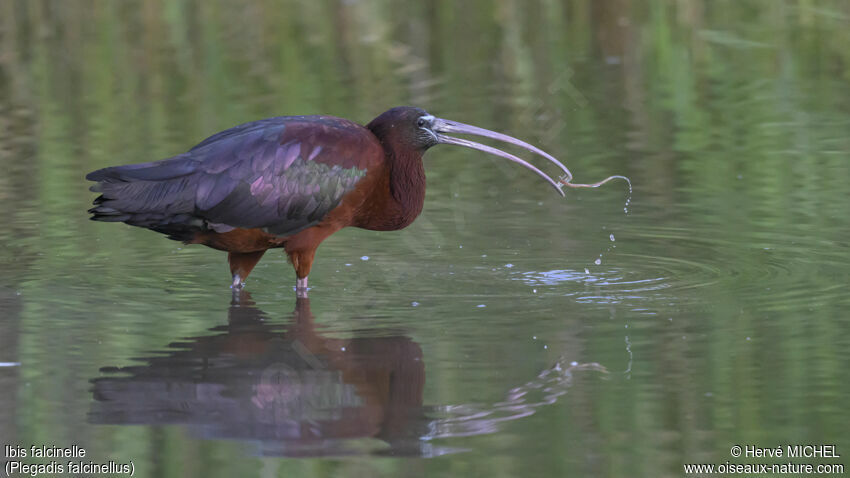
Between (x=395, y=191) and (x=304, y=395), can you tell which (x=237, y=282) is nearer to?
(x=395, y=191)

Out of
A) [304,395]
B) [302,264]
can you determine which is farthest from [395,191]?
[304,395]

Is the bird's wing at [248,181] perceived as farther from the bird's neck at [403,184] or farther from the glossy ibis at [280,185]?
the bird's neck at [403,184]

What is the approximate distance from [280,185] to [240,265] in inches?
25.4

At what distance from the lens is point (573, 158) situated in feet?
43.5

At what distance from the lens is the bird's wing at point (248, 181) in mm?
8734

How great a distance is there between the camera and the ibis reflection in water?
6266 millimetres

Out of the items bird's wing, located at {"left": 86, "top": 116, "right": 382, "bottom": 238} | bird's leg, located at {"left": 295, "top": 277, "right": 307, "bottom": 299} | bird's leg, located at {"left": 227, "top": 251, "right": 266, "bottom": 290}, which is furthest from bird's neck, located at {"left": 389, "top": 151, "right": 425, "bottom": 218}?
bird's leg, located at {"left": 227, "top": 251, "right": 266, "bottom": 290}

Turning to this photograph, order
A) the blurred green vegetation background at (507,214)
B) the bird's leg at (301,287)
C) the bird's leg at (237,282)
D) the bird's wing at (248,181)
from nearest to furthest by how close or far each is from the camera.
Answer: the blurred green vegetation background at (507,214)
the bird's wing at (248,181)
the bird's leg at (301,287)
the bird's leg at (237,282)

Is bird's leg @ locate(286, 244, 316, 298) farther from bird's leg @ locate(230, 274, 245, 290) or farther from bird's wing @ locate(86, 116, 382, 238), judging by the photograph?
bird's leg @ locate(230, 274, 245, 290)

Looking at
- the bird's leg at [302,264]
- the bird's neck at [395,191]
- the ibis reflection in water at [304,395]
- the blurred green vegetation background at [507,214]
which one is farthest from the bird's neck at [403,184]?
the ibis reflection in water at [304,395]

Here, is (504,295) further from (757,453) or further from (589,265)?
(757,453)

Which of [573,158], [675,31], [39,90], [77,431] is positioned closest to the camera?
[77,431]

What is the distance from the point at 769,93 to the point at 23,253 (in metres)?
8.95

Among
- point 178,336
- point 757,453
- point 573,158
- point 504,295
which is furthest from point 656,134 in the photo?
point 757,453
